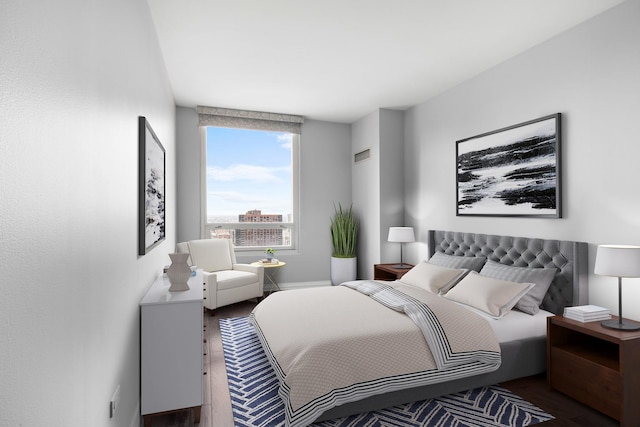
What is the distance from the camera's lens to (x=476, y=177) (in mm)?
3803

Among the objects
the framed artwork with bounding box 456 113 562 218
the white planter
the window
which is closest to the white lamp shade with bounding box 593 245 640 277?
the framed artwork with bounding box 456 113 562 218

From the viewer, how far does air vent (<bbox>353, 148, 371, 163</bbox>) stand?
5324mm

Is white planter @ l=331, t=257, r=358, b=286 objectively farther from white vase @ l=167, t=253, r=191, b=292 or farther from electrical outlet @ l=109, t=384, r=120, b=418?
electrical outlet @ l=109, t=384, r=120, b=418

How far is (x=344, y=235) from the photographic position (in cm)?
545

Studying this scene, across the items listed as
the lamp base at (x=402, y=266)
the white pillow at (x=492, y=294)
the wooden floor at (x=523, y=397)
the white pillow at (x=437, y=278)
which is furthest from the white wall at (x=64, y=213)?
the lamp base at (x=402, y=266)

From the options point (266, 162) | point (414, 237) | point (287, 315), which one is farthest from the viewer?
point (266, 162)

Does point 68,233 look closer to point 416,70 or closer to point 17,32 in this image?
point 17,32

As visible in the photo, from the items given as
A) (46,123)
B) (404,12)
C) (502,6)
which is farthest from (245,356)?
(502,6)

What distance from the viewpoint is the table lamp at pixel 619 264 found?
2.16 metres

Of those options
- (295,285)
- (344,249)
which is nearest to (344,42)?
(344,249)

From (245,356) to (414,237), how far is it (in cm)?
272

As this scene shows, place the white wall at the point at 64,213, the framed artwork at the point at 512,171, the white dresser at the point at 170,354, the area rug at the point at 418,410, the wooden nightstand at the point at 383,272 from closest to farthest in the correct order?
the white wall at the point at 64,213
the white dresser at the point at 170,354
the area rug at the point at 418,410
the framed artwork at the point at 512,171
the wooden nightstand at the point at 383,272

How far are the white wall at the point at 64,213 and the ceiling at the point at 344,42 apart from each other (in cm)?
121

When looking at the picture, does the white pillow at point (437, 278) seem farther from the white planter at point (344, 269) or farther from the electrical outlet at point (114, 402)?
the electrical outlet at point (114, 402)
